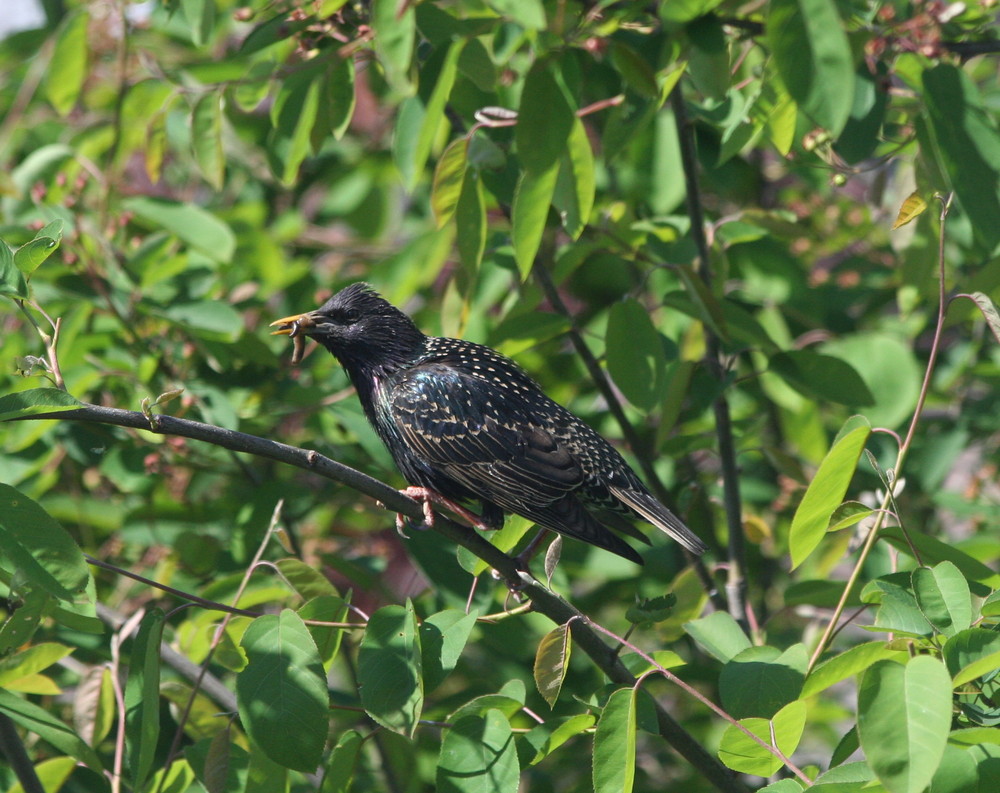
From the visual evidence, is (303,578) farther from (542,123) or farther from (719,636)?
(542,123)

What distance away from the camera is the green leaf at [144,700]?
2.16 m

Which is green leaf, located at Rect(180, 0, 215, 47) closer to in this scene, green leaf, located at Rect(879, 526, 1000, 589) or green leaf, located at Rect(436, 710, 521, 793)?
green leaf, located at Rect(436, 710, 521, 793)

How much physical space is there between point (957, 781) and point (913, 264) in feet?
6.53

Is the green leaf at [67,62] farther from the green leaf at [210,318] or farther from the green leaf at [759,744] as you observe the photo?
the green leaf at [759,744]

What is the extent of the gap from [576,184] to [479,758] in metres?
1.32

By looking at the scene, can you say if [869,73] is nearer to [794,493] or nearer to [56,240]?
[794,493]

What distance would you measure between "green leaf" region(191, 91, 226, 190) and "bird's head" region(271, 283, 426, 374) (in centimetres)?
52

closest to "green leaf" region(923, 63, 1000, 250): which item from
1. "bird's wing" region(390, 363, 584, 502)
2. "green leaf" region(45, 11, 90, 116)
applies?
"bird's wing" region(390, 363, 584, 502)

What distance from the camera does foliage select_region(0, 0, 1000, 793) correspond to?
2.13 metres

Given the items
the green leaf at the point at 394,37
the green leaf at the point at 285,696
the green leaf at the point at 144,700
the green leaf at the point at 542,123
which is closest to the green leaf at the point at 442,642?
the green leaf at the point at 285,696

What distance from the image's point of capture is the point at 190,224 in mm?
3734

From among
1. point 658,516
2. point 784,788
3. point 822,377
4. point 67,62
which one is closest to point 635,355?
point 658,516

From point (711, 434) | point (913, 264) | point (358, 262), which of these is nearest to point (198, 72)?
point (358, 262)

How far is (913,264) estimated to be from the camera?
3.39m
